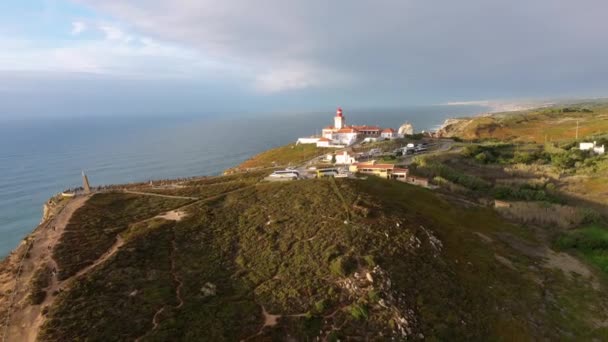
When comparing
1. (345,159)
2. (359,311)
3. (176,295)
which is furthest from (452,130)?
(176,295)

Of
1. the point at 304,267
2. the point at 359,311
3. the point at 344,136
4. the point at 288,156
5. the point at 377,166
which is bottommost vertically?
the point at 359,311

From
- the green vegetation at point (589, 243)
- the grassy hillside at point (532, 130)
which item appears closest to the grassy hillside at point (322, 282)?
the green vegetation at point (589, 243)

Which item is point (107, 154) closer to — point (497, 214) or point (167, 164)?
point (167, 164)

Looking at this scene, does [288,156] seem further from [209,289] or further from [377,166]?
[209,289]

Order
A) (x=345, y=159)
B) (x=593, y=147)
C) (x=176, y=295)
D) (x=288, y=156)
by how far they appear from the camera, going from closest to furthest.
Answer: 1. (x=176, y=295)
2. (x=345, y=159)
3. (x=593, y=147)
4. (x=288, y=156)

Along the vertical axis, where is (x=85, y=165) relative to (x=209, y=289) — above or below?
above

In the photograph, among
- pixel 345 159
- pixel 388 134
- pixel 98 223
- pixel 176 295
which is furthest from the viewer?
pixel 388 134

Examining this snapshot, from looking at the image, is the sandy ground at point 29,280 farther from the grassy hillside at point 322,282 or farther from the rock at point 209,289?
the rock at point 209,289
